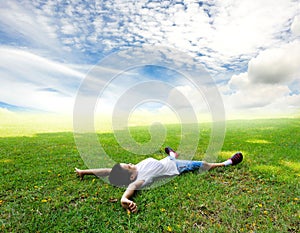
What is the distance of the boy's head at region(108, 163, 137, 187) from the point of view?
192 inches

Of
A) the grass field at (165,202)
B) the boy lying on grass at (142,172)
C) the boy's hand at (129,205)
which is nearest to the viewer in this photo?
the grass field at (165,202)

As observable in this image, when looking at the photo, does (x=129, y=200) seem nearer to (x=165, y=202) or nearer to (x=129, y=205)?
(x=129, y=205)

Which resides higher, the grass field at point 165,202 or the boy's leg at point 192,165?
the boy's leg at point 192,165

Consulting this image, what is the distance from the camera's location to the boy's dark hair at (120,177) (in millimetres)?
4879

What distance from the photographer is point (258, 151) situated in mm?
7875

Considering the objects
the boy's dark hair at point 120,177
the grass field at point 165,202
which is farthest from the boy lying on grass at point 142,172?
the grass field at point 165,202

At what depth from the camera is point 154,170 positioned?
5102mm

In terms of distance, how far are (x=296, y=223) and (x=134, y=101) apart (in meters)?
5.49

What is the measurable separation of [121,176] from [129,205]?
1149 millimetres

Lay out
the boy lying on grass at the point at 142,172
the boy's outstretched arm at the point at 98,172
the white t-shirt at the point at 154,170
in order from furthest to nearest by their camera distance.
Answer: the boy's outstretched arm at the point at 98,172 → the white t-shirt at the point at 154,170 → the boy lying on grass at the point at 142,172

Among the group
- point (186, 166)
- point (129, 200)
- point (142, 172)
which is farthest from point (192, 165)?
point (129, 200)

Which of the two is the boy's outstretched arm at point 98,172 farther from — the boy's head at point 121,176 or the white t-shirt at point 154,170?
the white t-shirt at point 154,170

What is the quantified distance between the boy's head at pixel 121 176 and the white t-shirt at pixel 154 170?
0.54 feet

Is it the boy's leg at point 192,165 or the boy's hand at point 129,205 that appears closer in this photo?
A: the boy's hand at point 129,205
